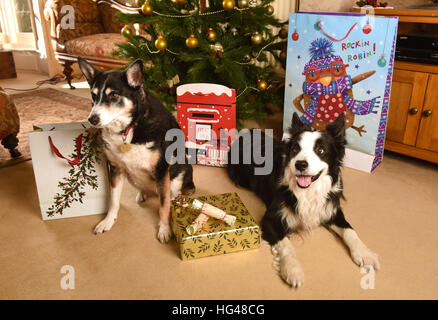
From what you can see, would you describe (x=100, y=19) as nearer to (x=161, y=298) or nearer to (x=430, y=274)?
(x=161, y=298)

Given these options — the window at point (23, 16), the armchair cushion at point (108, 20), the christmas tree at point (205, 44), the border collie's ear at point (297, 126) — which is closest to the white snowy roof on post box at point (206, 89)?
the christmas tree at point (205, 44)

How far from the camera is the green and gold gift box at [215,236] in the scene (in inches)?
63.5

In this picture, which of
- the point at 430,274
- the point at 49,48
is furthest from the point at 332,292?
the point at 49,48

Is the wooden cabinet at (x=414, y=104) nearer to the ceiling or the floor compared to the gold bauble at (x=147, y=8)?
nearer to the floor

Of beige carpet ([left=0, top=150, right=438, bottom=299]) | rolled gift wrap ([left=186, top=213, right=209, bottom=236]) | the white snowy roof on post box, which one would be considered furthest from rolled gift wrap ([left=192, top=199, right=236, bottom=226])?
the white snowy roof on post box

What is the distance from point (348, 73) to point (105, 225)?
1825 millimetres

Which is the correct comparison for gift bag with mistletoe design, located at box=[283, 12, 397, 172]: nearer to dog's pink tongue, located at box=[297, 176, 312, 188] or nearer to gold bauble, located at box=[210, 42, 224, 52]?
gold bauble, located at box=[210, 42, 224, 52]

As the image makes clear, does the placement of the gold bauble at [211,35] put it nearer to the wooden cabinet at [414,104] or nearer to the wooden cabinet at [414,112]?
the wooden cabinet at [414,104]

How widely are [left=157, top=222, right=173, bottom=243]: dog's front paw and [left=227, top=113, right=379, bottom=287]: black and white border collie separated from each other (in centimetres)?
48

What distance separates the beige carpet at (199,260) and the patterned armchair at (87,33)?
2143 millimetres

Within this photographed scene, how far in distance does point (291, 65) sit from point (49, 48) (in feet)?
14.1

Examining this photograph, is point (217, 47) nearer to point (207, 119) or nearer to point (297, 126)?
point (207, 119)

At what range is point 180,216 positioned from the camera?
5.79 ft

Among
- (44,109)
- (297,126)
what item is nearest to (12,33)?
(44,109)
